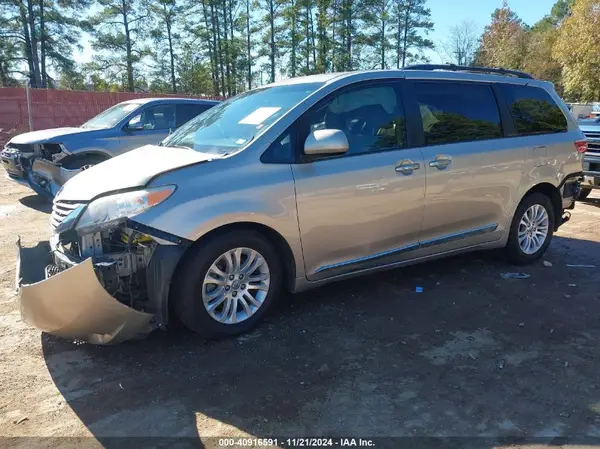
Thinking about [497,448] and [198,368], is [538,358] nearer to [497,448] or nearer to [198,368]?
[497,448]

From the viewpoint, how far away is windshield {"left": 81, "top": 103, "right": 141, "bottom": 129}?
8672 millimetres

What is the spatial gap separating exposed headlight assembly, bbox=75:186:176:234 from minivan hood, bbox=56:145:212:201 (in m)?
0.08

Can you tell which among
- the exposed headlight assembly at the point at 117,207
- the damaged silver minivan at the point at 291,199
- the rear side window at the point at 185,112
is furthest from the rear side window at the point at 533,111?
the rear side window at the point at 185,112

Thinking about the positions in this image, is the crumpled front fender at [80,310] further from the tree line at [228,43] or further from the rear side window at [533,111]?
the tree line at [228,43]

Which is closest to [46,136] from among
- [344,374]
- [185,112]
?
[185,112]

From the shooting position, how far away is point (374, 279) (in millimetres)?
4891

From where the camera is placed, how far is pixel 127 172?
3.55 m

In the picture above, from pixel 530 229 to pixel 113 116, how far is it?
7007 millimetres

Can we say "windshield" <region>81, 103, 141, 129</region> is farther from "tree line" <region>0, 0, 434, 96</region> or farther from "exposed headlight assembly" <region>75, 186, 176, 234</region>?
"tree line" <region>0, 0, 434, 96</region>

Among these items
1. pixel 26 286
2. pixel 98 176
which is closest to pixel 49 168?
pixel 98 176

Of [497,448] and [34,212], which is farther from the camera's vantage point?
[34,212]

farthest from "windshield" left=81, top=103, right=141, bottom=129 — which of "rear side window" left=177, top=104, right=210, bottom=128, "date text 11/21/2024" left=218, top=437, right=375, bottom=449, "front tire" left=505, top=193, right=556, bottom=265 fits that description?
"date text 11/21/2024" left=218, top=437, right=375, bottom=449

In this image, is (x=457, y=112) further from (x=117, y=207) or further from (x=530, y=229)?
(x=117, y=207)

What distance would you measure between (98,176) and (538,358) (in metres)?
3.32
